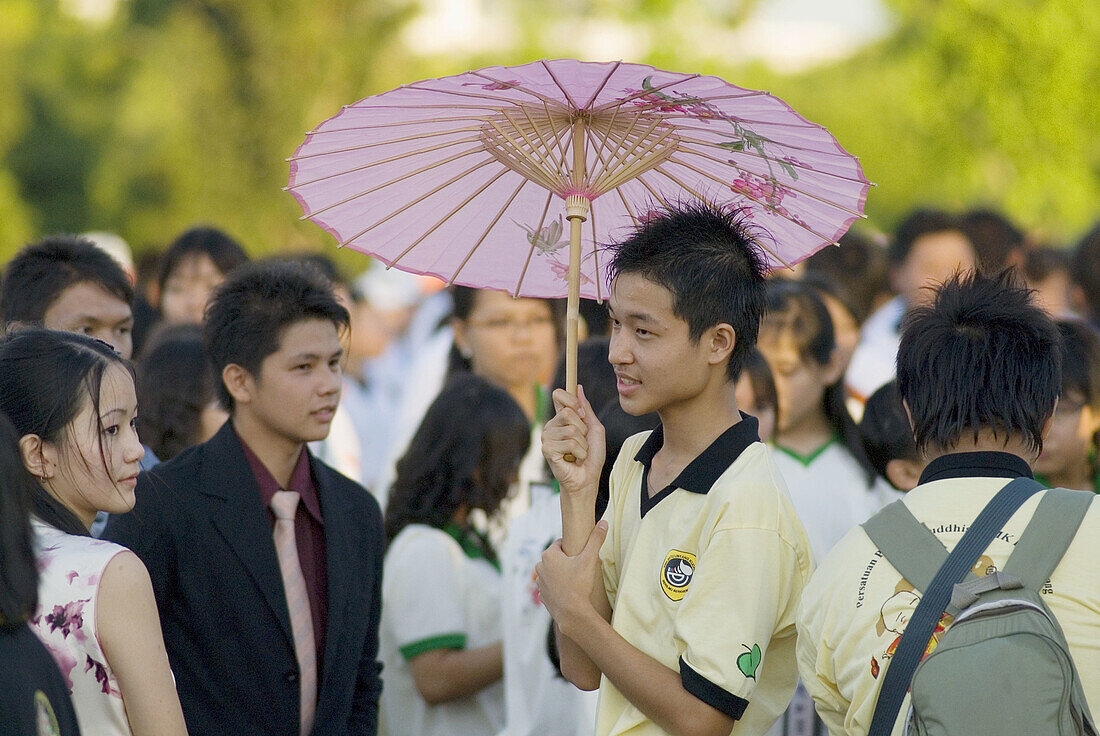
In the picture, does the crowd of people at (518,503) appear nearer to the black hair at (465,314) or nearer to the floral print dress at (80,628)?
the floral print dress at (80,628)

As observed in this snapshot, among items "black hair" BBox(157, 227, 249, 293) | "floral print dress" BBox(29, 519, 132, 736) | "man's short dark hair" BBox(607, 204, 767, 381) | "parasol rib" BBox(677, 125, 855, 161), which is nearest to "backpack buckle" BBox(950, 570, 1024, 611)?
"man's short dark hair" BBox(607, 204, 767, 381)

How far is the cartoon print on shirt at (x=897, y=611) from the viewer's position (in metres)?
2.30

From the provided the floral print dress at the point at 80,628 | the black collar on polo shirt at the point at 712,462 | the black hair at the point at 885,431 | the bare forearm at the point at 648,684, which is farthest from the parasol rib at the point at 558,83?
the black hair at the point at 885,431

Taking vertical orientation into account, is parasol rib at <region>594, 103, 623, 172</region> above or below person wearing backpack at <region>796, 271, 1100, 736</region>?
above

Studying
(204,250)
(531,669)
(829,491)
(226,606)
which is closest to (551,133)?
(226,606)

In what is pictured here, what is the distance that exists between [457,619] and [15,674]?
2.34 meters

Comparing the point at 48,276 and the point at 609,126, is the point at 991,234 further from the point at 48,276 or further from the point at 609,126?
the point at 48,276

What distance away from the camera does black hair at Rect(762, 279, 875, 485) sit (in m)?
4.90

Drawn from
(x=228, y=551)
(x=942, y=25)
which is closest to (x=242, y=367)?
(x=228, y=551)

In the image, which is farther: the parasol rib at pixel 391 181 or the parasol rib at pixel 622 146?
the parasol rib at pixel 391 181

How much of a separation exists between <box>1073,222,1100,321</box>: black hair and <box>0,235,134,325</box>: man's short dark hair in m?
4.69

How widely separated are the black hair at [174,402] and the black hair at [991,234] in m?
4.39

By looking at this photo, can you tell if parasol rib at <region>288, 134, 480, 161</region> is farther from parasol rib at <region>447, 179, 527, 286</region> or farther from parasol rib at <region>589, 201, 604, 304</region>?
parasol rib at <region>589, 201, 604, 304</region>

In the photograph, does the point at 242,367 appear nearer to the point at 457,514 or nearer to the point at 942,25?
the point at 457,514
